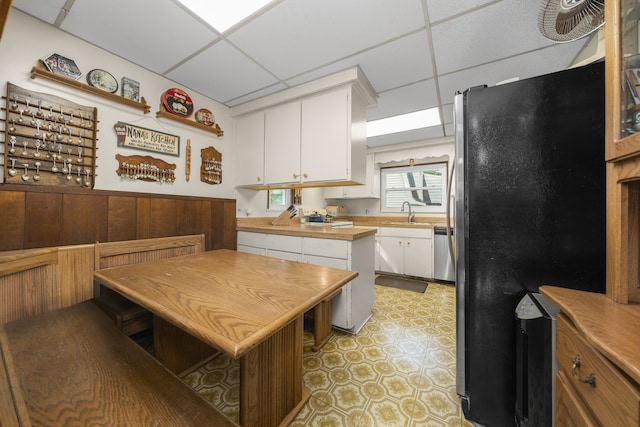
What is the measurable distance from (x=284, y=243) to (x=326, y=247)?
0.49 metres

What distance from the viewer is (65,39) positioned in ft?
5.50

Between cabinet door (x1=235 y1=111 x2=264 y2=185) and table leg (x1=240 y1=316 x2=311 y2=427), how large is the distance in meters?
1.95

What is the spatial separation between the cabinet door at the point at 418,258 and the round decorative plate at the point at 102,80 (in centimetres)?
389

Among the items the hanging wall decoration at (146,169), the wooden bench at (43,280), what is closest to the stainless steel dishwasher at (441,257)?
the hanging wall decoration at (146,169)

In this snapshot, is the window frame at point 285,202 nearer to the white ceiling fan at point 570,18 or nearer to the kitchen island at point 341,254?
the kitchen island at point 341,254

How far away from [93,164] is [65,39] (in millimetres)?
905

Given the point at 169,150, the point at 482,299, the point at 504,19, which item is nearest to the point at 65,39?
the point at 169,150

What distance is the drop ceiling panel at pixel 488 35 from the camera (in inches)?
56.6

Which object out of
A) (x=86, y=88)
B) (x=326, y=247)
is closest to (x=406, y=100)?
(x=326, y=247)

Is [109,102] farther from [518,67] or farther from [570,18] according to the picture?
[518,67]

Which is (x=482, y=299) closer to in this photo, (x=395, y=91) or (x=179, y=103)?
(x=395, y=91)

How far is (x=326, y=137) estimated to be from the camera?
2.33 m

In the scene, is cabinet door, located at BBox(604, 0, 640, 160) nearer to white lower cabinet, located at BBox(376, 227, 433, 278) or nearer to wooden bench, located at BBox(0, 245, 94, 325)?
wooden bench, located at BBox(0, 245, 94, 325)

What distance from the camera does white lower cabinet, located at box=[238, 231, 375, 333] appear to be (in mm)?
1954
